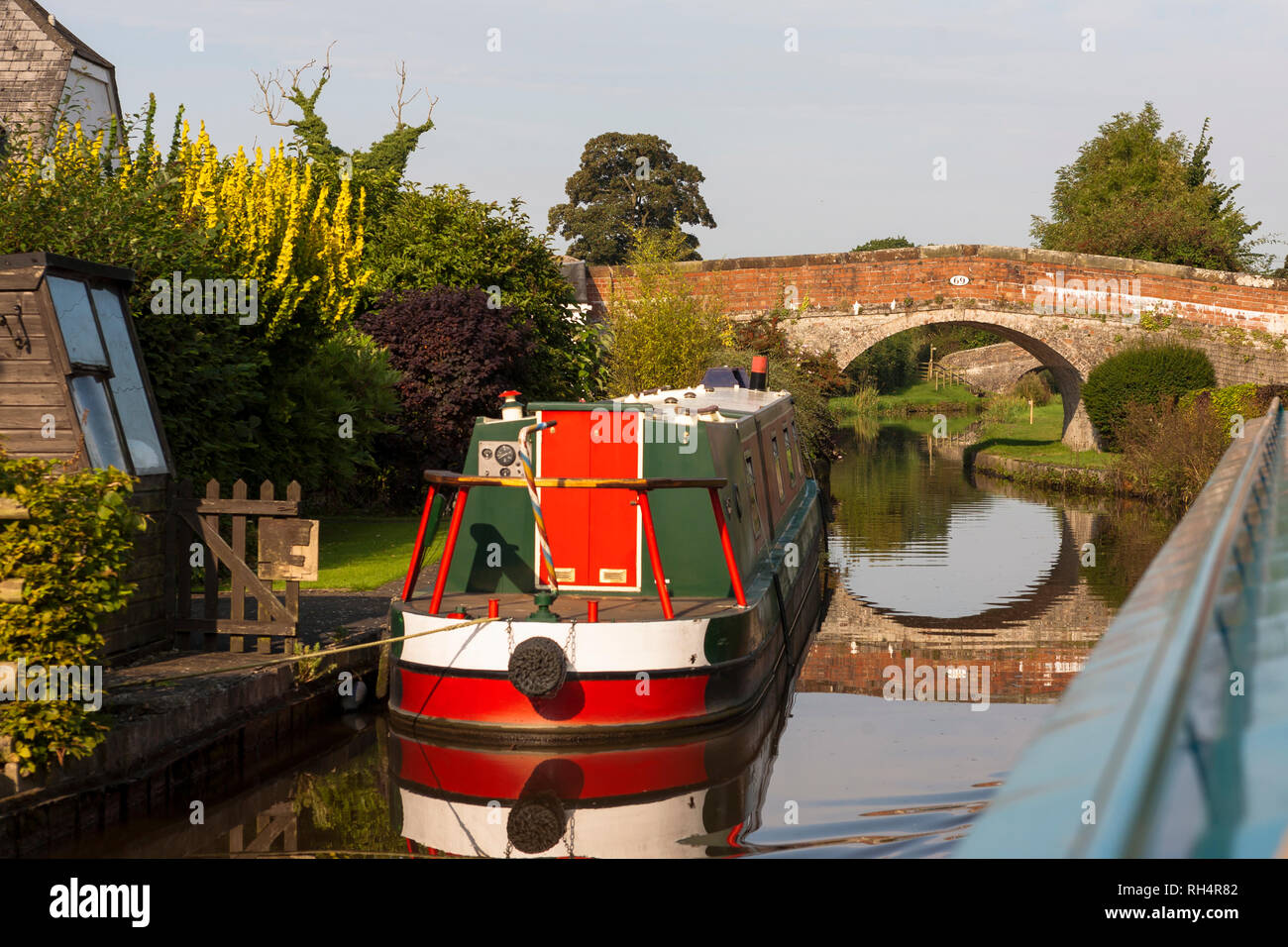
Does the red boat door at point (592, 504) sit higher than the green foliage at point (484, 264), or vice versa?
the green foliage at point (484, 264)

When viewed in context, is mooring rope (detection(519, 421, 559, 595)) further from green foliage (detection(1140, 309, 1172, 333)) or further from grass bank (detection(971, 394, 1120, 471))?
green foliage (detection(1140, 309, 1172, 333))

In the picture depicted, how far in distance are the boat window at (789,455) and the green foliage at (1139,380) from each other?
399 inches

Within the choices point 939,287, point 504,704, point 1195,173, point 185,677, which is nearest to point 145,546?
point 185,677

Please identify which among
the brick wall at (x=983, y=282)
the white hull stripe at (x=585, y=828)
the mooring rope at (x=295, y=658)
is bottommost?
the white hull stripe at (x=585, y=828)

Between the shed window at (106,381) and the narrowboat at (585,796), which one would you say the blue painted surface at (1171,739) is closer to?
the narrowboat at (585,796)

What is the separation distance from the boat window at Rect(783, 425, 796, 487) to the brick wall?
12.8m

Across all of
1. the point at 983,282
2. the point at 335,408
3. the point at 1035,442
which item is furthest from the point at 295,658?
the point at 1035,442

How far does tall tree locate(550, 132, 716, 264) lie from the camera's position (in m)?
52.7

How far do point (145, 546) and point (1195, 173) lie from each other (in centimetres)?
4439

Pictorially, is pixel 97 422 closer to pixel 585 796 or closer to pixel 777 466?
pixel 585 796

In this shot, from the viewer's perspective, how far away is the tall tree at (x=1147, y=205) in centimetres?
3531

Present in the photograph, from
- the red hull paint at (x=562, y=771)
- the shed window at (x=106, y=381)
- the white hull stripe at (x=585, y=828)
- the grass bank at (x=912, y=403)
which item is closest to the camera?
the white hull stripe at (x=585, y=828)

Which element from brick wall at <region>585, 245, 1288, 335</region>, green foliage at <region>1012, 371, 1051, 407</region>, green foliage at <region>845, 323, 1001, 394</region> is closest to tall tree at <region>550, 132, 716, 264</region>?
green foliage at <region>845, 323, 1001, 394</region>

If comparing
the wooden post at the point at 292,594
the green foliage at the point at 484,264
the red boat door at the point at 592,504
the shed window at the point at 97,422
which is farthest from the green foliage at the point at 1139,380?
the shed window at the point at 97,422
